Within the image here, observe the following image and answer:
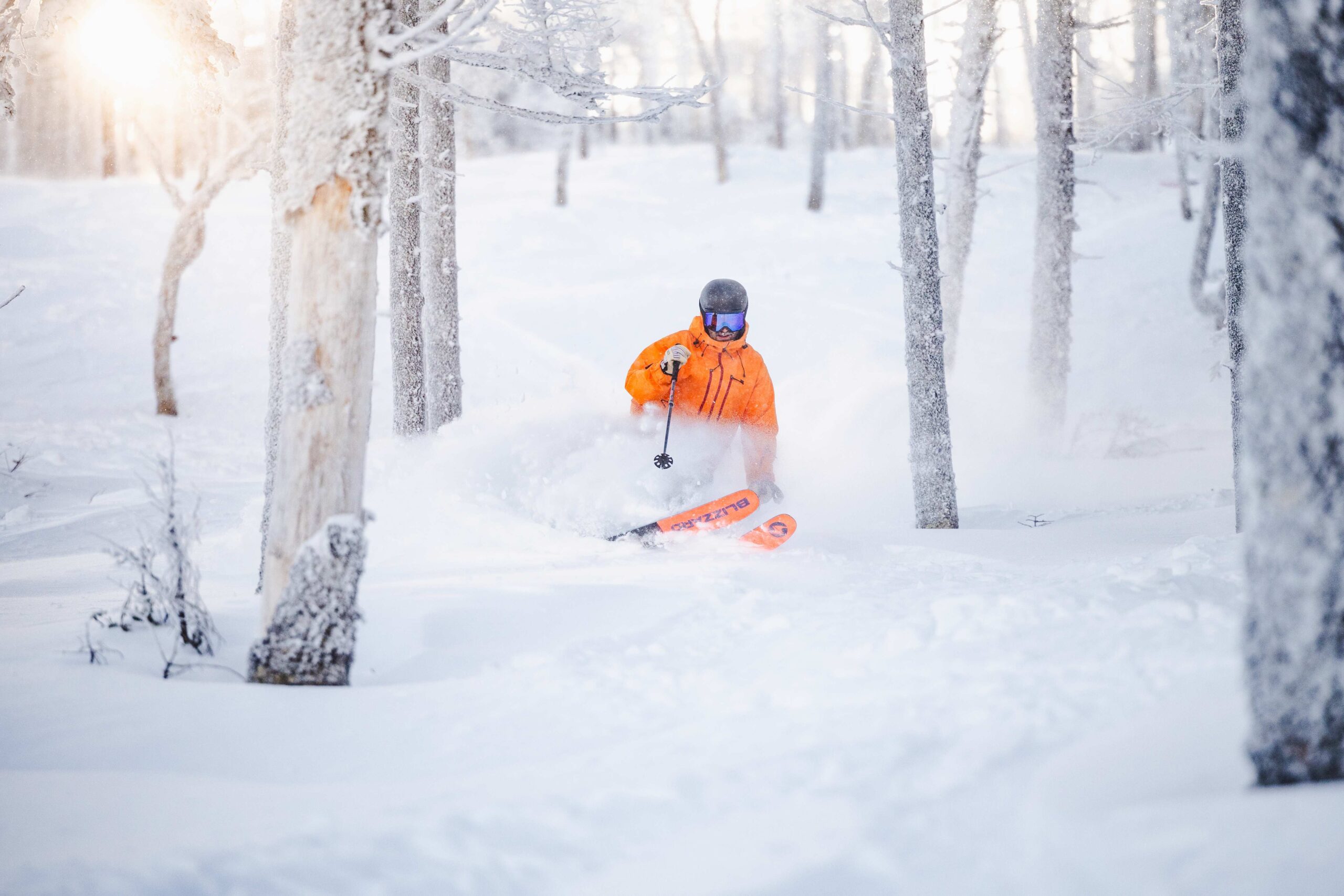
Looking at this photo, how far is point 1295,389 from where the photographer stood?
211 cm

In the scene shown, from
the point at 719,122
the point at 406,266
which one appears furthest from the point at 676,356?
the point at 719,122

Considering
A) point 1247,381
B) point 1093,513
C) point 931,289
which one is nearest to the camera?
point 1247,381

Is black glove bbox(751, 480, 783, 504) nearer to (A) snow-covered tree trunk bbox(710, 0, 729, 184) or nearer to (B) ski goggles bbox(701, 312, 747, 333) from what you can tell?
(B) ski goggles bbox(701, 312, 747, 333)

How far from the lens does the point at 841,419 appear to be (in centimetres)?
1073

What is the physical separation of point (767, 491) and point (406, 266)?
385 cm

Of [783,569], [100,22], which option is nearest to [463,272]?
[100,22]

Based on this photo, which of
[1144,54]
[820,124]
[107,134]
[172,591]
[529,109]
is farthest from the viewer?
[107,134]

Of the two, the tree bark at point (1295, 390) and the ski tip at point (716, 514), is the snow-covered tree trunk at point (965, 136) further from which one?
the tree bark at point (1295, 390)

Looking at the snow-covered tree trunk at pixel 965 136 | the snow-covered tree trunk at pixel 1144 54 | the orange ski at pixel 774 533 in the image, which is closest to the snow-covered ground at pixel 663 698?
the orange ski at pixel 774 533

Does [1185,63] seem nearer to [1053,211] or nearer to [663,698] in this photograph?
[1053,211]

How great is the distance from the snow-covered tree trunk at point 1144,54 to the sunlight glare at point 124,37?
9.76m

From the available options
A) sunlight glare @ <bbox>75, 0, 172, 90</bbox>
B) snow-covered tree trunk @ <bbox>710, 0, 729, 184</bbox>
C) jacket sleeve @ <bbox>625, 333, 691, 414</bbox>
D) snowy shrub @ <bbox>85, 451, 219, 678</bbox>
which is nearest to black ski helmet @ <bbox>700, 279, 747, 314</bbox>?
jacket sleeve @ <bbox>625, 333, 691, 414</bbox>

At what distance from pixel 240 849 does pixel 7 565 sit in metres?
5.88

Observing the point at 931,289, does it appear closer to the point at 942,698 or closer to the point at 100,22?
the point at 942,698
